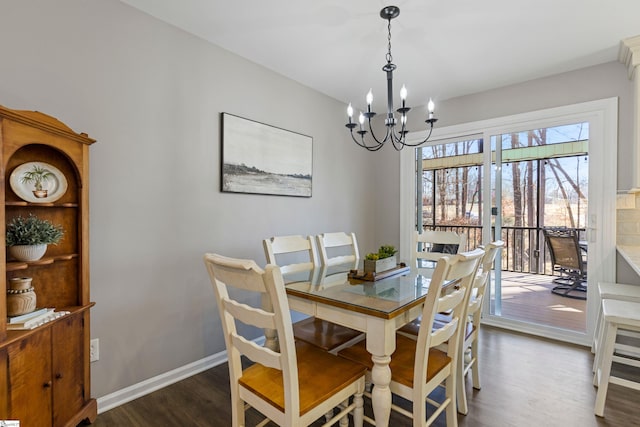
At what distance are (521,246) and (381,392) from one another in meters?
3.44

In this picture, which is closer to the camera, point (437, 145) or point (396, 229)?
point (437, 145)

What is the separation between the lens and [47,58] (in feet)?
5.48

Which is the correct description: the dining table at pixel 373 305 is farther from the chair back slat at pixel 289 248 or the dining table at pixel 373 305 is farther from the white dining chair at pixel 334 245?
the white dining chair at pixel 334 245

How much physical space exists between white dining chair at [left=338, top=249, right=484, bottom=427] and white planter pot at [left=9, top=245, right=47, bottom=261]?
156 cm

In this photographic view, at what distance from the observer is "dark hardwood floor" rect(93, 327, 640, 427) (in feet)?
5.80

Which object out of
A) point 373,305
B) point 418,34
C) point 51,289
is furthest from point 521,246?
point 51,289

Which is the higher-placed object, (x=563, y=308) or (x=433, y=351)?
(x=433, y=351)

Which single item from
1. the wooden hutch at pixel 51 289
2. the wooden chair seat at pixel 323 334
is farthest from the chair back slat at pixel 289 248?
the wooden hutch at pixel 51 289

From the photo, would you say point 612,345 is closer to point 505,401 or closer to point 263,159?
point 505,401

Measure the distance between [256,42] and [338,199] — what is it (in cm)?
A: 190

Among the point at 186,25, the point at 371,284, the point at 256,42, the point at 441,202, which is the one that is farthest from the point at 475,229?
the point at 186,25

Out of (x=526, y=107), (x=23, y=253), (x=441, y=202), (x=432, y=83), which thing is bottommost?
(x=23, y=253)

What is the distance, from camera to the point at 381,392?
132cm

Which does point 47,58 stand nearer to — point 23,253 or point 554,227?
point 23,253
